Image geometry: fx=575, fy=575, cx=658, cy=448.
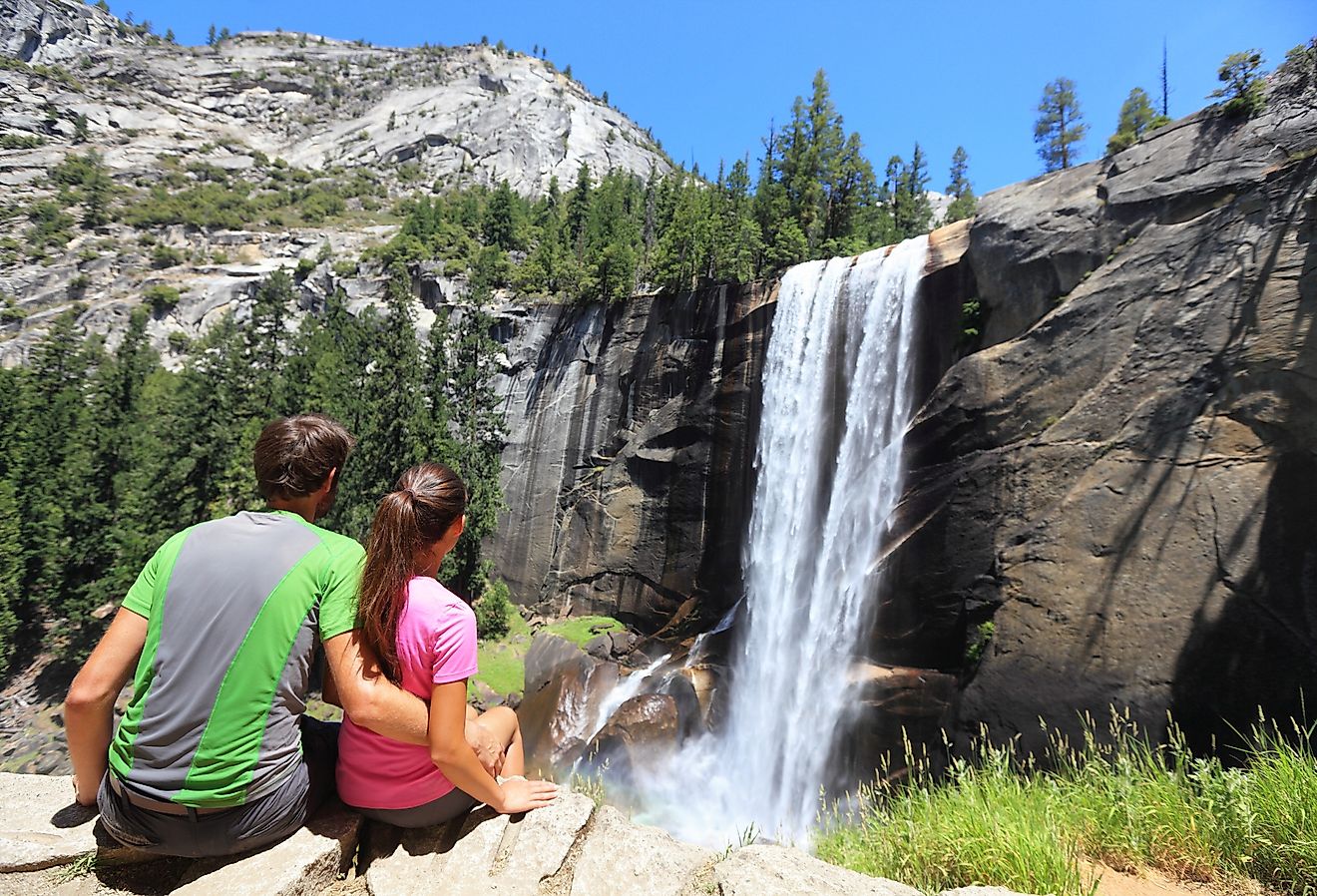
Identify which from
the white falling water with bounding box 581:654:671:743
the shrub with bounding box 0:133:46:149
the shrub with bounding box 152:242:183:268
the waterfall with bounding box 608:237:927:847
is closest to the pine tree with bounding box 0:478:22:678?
the white falling water with bounding box 581:654:671:743

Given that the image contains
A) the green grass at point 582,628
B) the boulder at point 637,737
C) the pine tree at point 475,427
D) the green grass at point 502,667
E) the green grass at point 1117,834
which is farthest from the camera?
the pine tree at point 475,427

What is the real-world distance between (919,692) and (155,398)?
34.9 metres

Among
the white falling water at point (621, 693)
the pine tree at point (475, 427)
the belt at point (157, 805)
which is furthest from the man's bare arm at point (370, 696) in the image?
the pine tree at point (475, 427)

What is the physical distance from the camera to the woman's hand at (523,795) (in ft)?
8.48

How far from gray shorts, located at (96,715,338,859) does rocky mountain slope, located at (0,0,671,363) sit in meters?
45.2

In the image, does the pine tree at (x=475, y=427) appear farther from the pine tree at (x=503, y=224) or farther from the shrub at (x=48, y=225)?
the shrub at (x=48, y=225)

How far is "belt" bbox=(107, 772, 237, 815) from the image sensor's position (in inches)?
80.7

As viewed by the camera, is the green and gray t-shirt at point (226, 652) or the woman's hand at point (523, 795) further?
the woman's hand at point (523, 795)

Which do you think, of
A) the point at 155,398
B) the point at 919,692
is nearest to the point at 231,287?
the point at 155,398

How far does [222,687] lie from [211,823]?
1.69ft

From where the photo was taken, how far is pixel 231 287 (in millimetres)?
51688

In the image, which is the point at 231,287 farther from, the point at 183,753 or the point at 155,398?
the point at 183,753

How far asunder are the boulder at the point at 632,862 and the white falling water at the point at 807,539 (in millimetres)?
10161

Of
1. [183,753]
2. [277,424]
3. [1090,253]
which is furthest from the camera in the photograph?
[1090,253]
